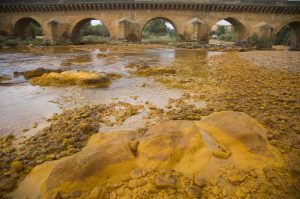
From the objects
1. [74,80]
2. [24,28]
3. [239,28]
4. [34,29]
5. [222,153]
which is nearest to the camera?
[222,153]

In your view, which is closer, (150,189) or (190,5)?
(150,189)

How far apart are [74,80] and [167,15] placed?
21.7 m

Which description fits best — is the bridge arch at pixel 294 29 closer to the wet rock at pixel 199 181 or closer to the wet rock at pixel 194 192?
the wet rock at pixel 199 181

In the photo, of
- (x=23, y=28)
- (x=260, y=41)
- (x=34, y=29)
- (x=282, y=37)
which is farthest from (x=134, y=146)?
(x=34, y=29)

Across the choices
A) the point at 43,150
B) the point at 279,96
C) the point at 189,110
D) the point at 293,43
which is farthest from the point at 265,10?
the point at 43,150

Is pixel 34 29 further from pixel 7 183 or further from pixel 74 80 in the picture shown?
pixel 7 183

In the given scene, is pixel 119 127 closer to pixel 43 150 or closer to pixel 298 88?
pixel 43 150

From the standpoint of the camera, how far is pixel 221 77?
25.4 ft

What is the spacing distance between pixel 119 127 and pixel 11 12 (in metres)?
32.2

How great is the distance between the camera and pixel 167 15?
26.3 m

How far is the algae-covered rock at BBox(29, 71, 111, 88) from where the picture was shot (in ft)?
22.2

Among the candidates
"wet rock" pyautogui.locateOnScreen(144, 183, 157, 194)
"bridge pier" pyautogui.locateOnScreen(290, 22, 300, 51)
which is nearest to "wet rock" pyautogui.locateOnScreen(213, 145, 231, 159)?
"wet rock" pyautogui.locateOnScreen(144, 183, 157, 194)

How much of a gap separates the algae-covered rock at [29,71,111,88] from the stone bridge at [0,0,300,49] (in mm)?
19370

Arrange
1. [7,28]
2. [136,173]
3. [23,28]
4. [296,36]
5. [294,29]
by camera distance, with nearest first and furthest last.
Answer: [136,173] < [296,36] < [294,29] < [7,28] < [23,28]
